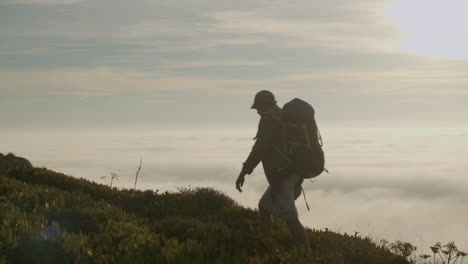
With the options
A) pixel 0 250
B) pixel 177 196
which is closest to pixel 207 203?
pixel 177 196

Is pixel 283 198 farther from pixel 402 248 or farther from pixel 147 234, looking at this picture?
pixel 402 248

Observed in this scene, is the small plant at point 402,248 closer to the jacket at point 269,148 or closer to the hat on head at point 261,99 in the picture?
the jacket at point 269,148

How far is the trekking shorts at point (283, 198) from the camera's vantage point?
8227 millimetres

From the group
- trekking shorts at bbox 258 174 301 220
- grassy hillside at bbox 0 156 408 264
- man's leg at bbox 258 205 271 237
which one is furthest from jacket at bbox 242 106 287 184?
grassy hillside at bbox 0 156 408 264

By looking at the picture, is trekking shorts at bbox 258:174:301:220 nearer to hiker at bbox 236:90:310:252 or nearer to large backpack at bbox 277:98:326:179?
hiker at bbox 236:90:310:252

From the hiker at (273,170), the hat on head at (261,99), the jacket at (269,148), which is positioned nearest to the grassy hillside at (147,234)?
the hiker at (273,170)

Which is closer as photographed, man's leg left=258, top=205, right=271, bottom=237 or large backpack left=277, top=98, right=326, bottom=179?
large backpack left=277, top=98, right=326, bottom=179

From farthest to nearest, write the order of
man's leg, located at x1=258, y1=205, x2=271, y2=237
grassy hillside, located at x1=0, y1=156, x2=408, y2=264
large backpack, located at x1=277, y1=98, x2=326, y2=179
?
man's leg, located at x1=258, y1=205, x2=271, y2=237, large backpack, located at x1=277, y1=98, x2=326, y2=179, grassy hillside, located at x1=0, y1=156, x2=408, y2=264

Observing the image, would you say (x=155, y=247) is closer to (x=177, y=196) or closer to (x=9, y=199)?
(x=9, y=199)

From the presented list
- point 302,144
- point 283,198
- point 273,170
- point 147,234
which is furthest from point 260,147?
point 147,234

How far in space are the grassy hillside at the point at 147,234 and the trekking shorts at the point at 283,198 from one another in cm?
57

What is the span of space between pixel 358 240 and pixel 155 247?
5062 millimetres

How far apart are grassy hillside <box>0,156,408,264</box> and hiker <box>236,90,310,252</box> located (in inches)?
20.9

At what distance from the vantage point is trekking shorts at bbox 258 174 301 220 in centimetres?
823
